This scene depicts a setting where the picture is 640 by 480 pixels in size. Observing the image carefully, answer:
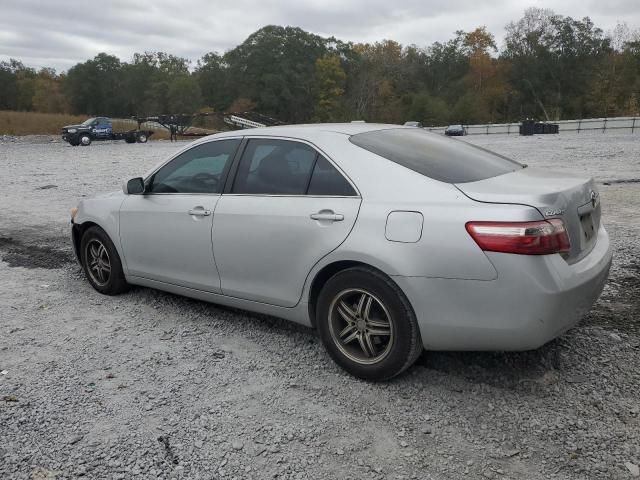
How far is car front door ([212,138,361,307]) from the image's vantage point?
11.4 feet

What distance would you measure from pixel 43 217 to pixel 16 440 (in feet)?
23.8

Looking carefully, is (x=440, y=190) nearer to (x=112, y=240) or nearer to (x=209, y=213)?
(x=209, y=213)

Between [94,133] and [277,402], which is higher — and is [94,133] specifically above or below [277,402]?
above

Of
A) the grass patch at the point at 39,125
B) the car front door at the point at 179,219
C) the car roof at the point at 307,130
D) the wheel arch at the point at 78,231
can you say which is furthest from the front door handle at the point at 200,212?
the grass patch at the point at 39,125

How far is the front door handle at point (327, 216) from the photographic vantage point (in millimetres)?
3406

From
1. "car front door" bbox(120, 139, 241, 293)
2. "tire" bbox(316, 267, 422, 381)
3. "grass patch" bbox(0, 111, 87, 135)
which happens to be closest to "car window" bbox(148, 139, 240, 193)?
"car front door" bbox(120, 139, 241, 293)

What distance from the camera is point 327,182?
3592mm

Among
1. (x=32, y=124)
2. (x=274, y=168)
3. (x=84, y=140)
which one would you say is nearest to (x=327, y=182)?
(x=274, y=168)

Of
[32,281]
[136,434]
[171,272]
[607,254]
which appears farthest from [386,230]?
[32,281]

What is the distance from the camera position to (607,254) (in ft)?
11.4

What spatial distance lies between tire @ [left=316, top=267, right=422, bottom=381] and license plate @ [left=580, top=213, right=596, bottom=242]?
43.6 inches

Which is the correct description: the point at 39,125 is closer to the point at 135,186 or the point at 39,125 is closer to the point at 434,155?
the point at 135,186

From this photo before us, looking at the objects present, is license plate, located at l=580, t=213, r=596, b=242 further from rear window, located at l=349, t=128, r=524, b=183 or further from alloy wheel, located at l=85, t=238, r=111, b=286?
alloy wheel, located at l=85, t=238, r=111, b=286

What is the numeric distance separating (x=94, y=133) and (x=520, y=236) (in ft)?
115
